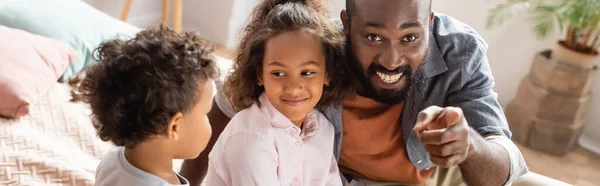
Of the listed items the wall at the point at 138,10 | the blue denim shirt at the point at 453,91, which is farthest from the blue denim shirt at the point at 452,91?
the wall at the point at 138,10

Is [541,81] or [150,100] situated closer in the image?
[150,100]

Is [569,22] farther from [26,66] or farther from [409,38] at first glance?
[26,66]

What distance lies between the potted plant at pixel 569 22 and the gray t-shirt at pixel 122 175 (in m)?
1.76

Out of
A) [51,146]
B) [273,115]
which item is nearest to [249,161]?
[273,115]

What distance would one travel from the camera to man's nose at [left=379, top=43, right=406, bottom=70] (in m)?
1.33

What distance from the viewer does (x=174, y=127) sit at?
1083mm

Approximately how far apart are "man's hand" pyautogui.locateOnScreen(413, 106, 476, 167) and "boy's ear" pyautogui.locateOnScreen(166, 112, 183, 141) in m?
0.37

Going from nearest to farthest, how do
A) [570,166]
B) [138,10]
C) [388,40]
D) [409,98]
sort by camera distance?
[388,40] < [409,98] < [570,166] < [138,10]

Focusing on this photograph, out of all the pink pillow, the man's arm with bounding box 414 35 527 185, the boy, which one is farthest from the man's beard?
the pink pillow

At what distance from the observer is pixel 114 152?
1147mm

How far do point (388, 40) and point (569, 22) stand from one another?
4.30 feet

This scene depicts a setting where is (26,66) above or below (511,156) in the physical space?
below

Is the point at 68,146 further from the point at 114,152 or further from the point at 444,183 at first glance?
the point at 444,183

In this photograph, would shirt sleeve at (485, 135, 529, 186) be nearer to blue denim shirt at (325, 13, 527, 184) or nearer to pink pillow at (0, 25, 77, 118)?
blue denim shirt at (325, 13, 527, 184)
